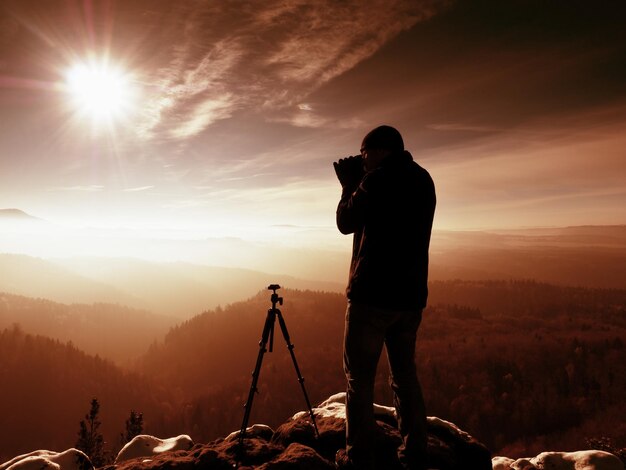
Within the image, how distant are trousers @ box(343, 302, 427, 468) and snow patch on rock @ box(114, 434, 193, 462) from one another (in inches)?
199

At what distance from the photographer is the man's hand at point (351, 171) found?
500cm

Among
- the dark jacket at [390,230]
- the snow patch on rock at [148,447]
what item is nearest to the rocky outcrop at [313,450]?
the snow patch on rock at [148,447]

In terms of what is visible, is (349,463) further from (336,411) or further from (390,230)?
(390,230)

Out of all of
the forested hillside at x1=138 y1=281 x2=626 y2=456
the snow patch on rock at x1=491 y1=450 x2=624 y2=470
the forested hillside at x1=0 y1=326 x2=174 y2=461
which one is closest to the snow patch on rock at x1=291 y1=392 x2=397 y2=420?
the snow patch on rock at x1=491 y1=450 x2=624 y2=470

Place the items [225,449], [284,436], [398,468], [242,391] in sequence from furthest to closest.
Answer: [242,391], [284,436], [225,449], [398,468]

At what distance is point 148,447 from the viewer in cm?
784

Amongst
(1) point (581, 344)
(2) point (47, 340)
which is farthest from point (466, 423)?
(2) point (47, 340)

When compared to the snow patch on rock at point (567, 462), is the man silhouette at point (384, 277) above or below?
above

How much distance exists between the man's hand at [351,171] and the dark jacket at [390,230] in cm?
45

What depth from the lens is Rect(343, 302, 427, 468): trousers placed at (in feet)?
14.7

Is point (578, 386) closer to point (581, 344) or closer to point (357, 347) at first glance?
point (581, 344)

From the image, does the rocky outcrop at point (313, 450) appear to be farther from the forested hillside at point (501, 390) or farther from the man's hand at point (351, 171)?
the forested hillside at point (501, 390)

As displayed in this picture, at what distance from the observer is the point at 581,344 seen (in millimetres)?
178125

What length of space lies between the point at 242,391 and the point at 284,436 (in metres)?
177
